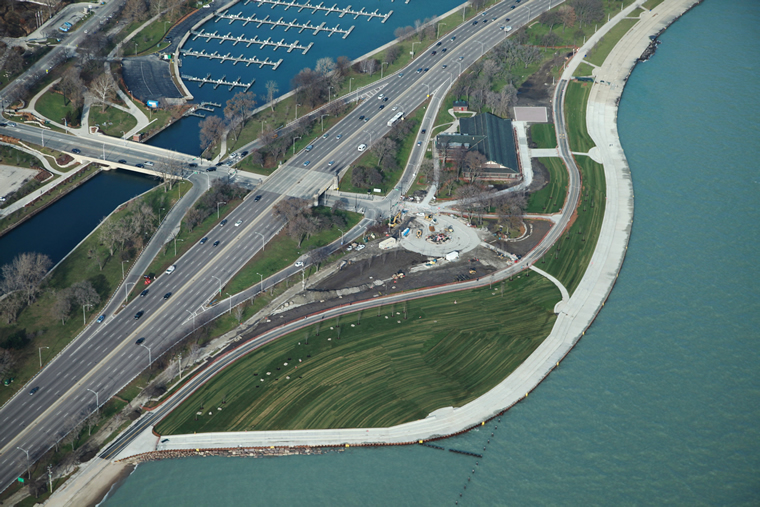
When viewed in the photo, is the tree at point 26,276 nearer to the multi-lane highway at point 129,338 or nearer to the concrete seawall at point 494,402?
the multi-lane highway at point 129,338

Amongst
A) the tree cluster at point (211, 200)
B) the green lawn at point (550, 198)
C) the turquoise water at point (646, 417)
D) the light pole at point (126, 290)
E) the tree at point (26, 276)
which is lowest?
the turquoise water at point (646, 417)

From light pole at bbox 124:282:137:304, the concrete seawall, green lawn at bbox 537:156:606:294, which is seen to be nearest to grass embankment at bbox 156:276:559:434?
the concrete seawall

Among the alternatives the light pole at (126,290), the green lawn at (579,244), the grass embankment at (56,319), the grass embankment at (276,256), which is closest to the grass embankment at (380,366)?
the green lawn at (579,244)

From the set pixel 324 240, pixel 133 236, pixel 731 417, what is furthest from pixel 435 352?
pixel 133 236

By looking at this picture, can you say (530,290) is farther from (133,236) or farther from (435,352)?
(133,236)

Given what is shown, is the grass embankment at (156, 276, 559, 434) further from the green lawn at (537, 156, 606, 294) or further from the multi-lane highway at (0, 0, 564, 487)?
the multi-lane highway at (0, 0, 564, 487)

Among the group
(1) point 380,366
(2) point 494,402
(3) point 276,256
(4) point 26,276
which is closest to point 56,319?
(4) point 26,276
